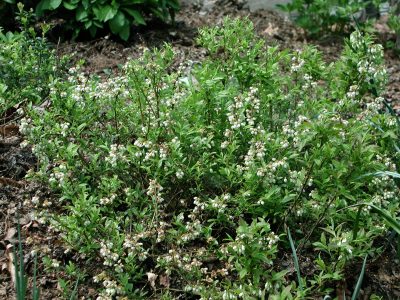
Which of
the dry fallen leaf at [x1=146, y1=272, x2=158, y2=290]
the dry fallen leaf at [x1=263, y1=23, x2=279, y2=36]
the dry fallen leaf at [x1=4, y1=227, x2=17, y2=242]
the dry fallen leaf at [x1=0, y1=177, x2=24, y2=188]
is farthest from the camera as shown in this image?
the dry fallen leaf at [x1=263, y1=23, x2=279, y2=36]

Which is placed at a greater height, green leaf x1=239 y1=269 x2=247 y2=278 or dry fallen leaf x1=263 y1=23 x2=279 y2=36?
green leaf x1=239 y1=269 x2=247 y2=278

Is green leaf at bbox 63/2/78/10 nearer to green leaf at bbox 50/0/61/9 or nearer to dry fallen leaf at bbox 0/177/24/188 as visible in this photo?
green leaf at bbox 50/0/61/9

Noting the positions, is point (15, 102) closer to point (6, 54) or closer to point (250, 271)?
point (6, 54)

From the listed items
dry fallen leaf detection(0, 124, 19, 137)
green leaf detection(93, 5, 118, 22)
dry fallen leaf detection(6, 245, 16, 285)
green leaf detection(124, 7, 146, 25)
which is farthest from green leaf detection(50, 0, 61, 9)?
dry fallen leaf detection(6, 245, 16, 285)

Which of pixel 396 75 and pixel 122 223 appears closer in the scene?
pixel 122 223

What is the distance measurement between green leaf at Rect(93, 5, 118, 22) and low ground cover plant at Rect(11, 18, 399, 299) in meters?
2.06

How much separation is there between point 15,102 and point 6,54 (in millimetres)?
355

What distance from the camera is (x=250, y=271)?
3209 millimetres

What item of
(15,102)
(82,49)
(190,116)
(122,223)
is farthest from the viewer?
(82,49)

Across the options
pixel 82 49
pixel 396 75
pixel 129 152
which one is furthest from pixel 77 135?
pixel 396 75

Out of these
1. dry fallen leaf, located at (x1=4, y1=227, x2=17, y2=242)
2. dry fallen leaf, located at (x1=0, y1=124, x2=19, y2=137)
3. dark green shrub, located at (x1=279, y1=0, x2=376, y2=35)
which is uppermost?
dry fallen leaf, located at (x1=0, y1=124, x2=19, y2=137)

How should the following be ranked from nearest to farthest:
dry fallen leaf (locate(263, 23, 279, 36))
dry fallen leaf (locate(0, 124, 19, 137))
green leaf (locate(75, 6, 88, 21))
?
dry fallen leaf (locate(0, 124, 19, 137)) → green leaf (locate(75, 6, 88, 21)) → dry fallen leaf (locate(263, 23, 279, 36))

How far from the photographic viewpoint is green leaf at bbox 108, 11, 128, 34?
6027 millimetres

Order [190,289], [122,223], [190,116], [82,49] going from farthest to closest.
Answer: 1. [82,49]
2. [190,116]
3. [122,223]
4. [190,289]
